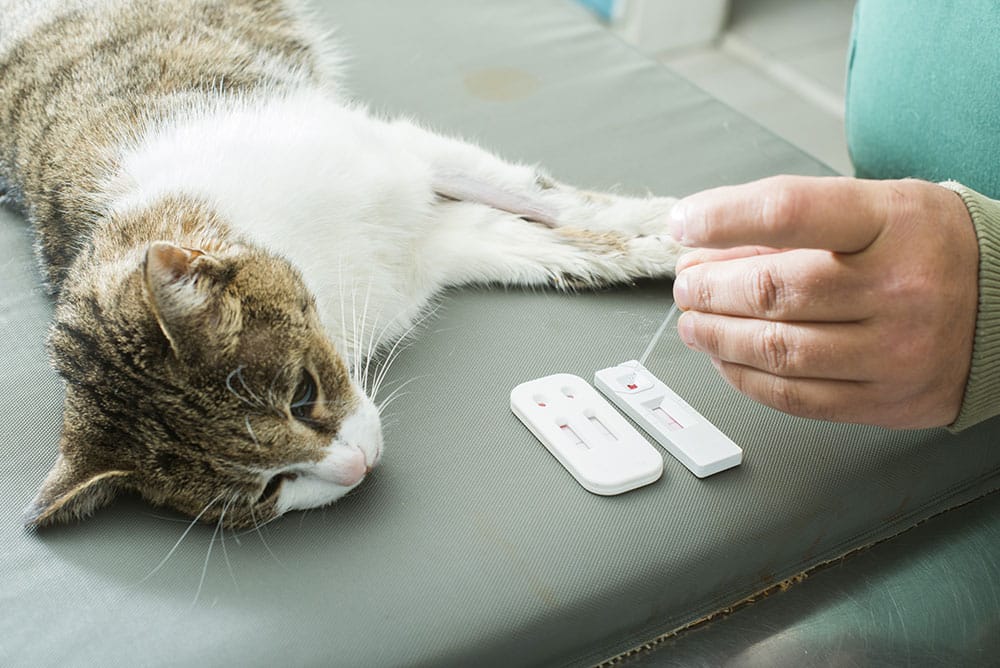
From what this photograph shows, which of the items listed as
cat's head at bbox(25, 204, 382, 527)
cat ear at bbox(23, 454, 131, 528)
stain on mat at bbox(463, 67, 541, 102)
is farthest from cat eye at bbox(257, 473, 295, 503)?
stain on mat at bbox(463, 67, 541, 102)

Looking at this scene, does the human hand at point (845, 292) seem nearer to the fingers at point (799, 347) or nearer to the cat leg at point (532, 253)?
the fingers at point (799, 347)

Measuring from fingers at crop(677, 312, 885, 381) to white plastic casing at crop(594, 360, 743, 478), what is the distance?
0.12m

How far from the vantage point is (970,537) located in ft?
3.50

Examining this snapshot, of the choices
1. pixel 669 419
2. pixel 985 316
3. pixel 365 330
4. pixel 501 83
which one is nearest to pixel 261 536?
pixel 365 330

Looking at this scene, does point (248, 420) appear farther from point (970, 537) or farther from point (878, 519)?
point (970, 537)

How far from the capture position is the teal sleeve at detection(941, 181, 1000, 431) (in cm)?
85

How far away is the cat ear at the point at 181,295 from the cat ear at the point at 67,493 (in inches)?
6.3

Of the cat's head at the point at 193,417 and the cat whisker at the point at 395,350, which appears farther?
the cat whisker at the point at 395,350

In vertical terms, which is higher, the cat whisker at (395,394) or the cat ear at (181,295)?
the cat ear at (181,295)

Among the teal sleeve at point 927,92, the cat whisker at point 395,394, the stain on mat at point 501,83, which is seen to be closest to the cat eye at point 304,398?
the cat whisker at point 395,394

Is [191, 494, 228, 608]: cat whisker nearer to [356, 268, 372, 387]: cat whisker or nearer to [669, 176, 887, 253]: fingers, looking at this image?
[356, 268, 372, 387]: cat whisker

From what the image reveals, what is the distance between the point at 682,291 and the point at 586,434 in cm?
20

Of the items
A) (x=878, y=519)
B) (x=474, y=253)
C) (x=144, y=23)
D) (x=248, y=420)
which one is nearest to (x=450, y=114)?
(x=474, y=253)

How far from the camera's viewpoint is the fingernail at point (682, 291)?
36.8 inches
